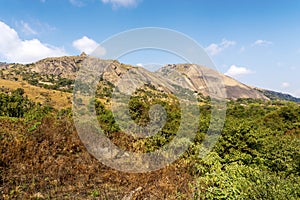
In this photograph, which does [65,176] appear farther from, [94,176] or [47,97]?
[47,97]

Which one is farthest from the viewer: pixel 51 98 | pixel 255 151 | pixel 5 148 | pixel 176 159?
pixel 51 98

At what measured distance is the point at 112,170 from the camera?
6895mm

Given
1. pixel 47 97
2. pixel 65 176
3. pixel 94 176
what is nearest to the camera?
pixel 65 176

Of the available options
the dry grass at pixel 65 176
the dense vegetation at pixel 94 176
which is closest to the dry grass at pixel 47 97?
the dense vegetation at pixel 94 176

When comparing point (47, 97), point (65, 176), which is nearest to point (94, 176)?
point (65, 176)

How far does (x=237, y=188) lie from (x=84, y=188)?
11.9 feet

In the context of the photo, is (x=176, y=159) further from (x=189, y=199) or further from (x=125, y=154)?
(x=189, y=199)

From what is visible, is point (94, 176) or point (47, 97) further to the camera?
point (47, 97)

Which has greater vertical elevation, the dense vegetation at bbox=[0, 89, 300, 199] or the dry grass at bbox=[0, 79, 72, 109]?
the dry grass at bbox=[0, 79, 72, 109]

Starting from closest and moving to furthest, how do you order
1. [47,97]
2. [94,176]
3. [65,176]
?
[65,176]
[94,176]
[47,97]

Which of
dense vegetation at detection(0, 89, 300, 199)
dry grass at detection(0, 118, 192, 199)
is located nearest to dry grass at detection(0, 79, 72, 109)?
dense vegetation at detection(0, 89, 300, 199)

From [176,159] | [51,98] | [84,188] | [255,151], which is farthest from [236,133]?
[51,98]

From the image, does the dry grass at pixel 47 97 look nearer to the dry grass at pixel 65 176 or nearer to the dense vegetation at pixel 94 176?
the dense vegetation at pixel 94 176

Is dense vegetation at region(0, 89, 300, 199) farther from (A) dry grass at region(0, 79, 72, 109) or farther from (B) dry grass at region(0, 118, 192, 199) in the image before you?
(A) dry grass at region(0, 79, 72, 109)
